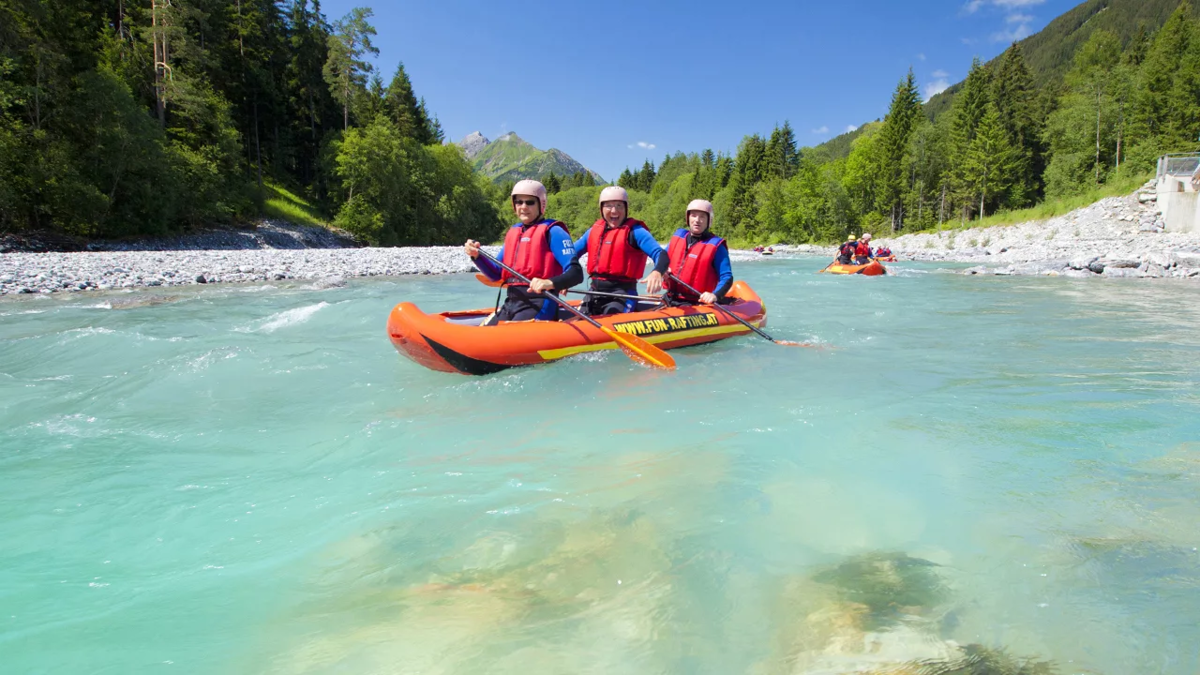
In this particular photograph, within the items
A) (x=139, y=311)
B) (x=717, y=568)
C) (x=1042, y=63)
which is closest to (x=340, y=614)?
(x=717, y=568)

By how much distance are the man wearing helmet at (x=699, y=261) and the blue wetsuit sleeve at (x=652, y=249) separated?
81 centimetres

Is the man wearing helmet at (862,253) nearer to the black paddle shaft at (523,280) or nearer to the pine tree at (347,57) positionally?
the black paddle shaft at (523,280)

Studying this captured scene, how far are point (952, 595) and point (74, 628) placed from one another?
10.0ft

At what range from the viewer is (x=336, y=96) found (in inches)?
1548

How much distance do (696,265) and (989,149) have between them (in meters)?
43.6

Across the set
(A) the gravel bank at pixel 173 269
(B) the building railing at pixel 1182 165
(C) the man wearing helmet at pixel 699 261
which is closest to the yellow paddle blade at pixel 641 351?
(C) the man wearing helmet at pixel 699 261

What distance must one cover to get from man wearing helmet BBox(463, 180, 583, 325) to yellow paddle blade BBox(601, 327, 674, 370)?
704mm

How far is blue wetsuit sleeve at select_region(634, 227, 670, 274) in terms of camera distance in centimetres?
624

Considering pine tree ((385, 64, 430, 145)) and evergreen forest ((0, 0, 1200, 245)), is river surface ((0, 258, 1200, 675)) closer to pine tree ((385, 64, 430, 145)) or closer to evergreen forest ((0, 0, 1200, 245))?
evergreen forest ((0, 0, 1200, 245))

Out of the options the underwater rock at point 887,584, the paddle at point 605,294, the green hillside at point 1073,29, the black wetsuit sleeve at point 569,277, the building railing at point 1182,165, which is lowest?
the underwater rock at point 887,584

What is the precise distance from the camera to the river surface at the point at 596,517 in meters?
1.88

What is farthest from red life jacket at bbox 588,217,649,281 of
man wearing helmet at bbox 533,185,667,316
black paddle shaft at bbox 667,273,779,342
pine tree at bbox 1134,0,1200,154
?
pine tree at bbox 1134,0,1200,154

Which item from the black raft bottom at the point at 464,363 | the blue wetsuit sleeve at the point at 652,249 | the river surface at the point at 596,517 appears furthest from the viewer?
the blue wetsuit sleeve at the point at 652,249

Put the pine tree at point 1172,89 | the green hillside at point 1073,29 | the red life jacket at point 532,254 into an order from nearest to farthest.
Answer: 1. the red life jacket at point 532,254
2. the pine tree at point 1172,89
3. the green hillside at point 1073,29
